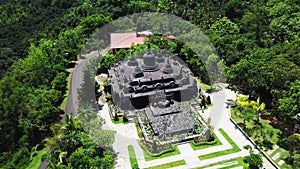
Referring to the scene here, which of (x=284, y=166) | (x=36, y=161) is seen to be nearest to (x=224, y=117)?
(x=284, y=166)

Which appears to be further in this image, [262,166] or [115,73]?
[115,73]

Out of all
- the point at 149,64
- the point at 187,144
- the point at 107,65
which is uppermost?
the point at 149,64

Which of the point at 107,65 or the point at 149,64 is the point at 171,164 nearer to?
the point at 149,64

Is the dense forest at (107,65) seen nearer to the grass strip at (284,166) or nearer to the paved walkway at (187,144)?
the paved walkway at (187,144)

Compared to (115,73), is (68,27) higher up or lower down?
higher up

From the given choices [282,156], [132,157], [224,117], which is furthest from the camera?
[224,117]

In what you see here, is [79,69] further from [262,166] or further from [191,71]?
[262,166]

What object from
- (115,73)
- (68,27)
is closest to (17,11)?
(68,27)

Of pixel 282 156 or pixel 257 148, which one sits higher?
pixel 257 148

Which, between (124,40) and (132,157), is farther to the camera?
(124,40)
